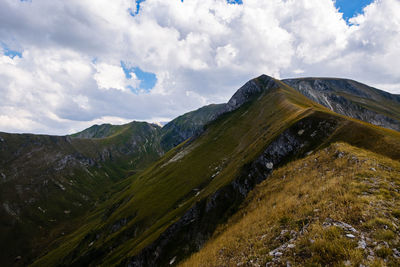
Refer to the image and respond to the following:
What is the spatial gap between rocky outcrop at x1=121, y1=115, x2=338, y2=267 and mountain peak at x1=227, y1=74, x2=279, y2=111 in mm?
105963

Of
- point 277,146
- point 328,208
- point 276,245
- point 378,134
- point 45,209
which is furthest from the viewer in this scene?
point 45,209

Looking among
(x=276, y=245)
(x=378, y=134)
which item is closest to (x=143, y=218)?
(x=276, y=245)

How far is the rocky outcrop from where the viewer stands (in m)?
37.9

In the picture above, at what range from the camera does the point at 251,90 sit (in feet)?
497

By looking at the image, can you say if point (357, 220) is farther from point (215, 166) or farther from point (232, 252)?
point (215, 166)

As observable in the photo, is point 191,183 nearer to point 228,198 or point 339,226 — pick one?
point 228,198

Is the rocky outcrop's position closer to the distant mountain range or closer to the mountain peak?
the distant mountain range

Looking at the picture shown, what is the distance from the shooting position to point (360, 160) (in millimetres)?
21188

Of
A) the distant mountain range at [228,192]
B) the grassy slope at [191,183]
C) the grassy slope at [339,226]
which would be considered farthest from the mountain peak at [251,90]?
the grassy slope at [339,226]

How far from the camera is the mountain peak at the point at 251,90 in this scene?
145 meters

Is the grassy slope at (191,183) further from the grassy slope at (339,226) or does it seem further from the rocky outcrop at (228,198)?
the grassy slope at (339,226)

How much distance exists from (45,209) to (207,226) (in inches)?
9303

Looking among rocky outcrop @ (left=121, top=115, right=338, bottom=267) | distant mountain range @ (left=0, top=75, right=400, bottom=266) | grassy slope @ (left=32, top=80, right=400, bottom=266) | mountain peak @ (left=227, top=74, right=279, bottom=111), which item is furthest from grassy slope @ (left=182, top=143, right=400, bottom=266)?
mountain peak @ (left=227, top=74, right=279, bottom=111)

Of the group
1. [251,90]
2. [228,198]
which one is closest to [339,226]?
[228,198]
